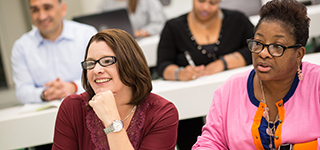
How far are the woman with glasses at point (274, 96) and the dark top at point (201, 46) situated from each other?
40.6 inches

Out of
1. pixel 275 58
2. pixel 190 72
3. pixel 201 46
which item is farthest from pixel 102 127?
pixel 201 46

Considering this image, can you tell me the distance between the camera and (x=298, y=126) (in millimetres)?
1428

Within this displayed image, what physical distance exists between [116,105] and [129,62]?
202 millimetres

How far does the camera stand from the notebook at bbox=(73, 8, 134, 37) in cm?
318

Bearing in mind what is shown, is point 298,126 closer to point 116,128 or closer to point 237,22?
point 116,128

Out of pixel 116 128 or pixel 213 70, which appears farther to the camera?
pixel 213 70

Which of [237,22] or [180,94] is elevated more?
[237,22]

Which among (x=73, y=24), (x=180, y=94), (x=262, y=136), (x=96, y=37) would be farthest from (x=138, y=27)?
(x=262, y=136)

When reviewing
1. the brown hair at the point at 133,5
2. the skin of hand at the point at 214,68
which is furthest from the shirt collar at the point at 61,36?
the brown hair at the point at 133,5

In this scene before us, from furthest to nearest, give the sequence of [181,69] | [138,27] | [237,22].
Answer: [138,27] → [237,22] → [181,69]

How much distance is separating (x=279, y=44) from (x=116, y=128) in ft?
2.24

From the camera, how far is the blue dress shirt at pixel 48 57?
271cm

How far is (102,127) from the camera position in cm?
166

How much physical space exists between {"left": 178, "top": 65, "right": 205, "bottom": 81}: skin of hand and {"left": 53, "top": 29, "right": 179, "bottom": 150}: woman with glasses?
2.33 feet
